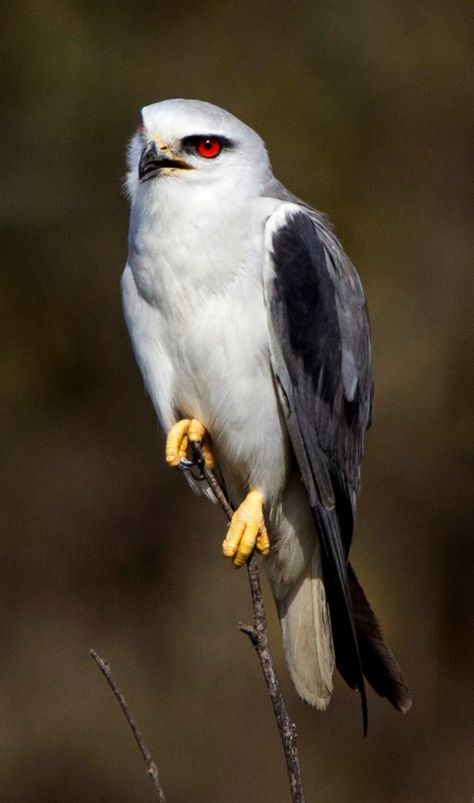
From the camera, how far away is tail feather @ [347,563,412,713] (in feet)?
12.3

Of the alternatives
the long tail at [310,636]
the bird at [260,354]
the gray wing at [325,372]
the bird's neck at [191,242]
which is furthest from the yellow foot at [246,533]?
the bird's neck at [191,242]

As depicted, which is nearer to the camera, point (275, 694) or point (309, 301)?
point (275, 694)

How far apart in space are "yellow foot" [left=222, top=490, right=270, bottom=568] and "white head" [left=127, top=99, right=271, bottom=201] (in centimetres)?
88

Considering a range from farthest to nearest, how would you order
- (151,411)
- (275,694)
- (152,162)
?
(151,411) → (152,162) → (275,694)

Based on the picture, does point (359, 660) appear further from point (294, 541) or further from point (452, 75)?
point (452, 75)

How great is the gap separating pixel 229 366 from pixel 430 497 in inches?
202

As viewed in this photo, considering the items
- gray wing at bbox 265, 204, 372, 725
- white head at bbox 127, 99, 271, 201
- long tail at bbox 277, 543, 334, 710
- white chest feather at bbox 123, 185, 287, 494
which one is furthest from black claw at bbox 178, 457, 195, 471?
white head at bbox 127, 99, 271, 201

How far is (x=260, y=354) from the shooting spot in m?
3.58

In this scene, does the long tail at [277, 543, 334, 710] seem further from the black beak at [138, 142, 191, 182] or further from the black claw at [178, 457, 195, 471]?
the black beak at [138, 142, 191, 182]

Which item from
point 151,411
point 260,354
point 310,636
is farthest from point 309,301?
point 151,411

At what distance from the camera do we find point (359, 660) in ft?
12.2

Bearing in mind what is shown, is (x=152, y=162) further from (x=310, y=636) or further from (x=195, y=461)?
(x=310, y=636)

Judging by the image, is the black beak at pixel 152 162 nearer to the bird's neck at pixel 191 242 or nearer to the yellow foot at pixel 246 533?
the bird's neck at pixel 191 242

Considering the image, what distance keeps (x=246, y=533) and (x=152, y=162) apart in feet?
3.42
